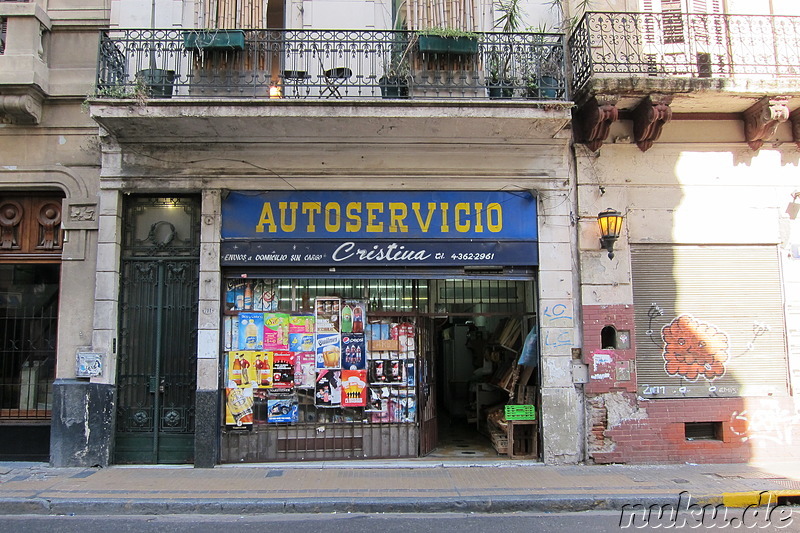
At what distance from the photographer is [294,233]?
8.50 metres

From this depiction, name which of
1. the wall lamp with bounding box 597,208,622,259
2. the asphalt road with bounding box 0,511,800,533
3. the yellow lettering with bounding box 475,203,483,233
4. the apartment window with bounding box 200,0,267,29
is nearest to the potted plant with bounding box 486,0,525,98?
the yellow lettering with bounding box 475,203,483,233

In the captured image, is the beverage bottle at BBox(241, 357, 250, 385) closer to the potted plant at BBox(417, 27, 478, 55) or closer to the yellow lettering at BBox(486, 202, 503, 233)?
the yellow lettering at BBox(486, 202, 503, 233)

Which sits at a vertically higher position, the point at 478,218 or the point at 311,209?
the point at 311,209

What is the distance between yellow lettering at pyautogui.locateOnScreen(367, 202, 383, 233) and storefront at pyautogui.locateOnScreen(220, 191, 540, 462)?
0.05 ft

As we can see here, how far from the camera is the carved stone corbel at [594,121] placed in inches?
324

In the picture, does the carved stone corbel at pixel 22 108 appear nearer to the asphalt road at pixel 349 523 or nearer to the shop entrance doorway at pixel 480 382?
A: the asphalt road at pixel 349 523

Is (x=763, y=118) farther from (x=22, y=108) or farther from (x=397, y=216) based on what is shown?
(x=22, y=108)

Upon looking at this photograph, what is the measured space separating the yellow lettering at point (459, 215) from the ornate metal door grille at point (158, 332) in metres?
4.09

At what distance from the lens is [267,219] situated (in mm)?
8508

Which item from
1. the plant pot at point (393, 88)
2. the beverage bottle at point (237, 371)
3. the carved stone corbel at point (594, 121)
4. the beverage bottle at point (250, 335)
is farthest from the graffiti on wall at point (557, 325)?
the beverage bottle at point (237, 371)

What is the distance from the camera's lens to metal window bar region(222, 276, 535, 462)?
27.4 ft

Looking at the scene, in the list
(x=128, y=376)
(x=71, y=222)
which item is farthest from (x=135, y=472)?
(x=71, y=222)

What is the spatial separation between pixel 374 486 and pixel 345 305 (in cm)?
281

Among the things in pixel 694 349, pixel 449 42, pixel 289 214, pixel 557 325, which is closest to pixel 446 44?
pixel 449 42
